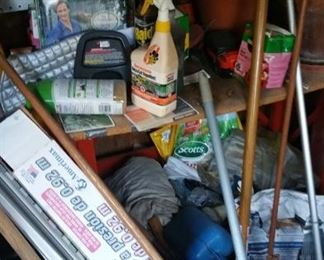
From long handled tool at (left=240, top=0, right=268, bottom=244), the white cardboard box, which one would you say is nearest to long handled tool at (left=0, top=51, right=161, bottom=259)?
the white cardboard box

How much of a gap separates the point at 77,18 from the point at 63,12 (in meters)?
0.04

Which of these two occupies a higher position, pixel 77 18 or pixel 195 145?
pixel 77 18

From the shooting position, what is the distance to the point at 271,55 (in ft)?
3.72

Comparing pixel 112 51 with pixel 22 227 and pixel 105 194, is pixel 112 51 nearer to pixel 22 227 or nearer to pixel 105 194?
pixel 105 194

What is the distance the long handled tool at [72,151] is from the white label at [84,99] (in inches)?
2.1

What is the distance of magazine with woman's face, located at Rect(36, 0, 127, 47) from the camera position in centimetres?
114

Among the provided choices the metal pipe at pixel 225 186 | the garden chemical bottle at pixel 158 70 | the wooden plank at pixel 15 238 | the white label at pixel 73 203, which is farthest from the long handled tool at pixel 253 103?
the wooden plank at pixel 15 238

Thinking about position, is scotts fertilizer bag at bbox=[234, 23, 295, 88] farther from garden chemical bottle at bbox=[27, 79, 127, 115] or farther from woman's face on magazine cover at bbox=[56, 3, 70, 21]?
woman's face on magazine cover at bbox=[56, 3, 70, 21]

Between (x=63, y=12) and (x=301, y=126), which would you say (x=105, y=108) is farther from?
(x=301, y=126)

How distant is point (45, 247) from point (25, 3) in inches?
22.3

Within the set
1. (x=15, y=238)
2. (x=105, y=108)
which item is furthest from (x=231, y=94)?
(x=15, y=238)

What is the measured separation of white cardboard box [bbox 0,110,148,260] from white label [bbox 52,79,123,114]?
81mm

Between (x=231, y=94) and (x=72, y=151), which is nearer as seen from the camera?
(x=72, y=151)

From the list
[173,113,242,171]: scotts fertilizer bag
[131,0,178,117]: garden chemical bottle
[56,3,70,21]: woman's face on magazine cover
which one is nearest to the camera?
[131,0,178,117]: garden chemical bottle
